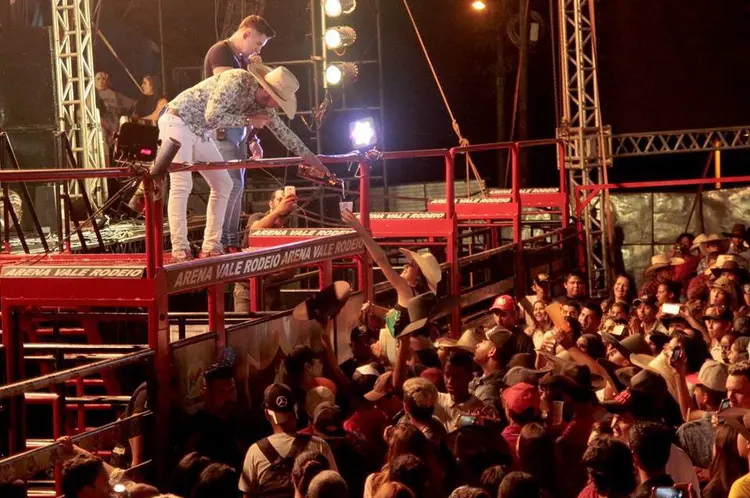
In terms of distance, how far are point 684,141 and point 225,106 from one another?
13158mm

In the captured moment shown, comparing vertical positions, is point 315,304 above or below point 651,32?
below

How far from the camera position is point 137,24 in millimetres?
19391

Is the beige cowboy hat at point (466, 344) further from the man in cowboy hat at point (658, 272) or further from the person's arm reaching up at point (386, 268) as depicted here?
the man in cowboy hat at point (658, 272)

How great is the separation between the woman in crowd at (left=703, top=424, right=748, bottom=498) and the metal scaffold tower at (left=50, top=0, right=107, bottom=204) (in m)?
11.9

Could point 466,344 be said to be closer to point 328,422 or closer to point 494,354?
point 494,354

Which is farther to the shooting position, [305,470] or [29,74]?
[29,74]

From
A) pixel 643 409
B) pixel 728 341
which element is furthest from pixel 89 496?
pixel 728 341

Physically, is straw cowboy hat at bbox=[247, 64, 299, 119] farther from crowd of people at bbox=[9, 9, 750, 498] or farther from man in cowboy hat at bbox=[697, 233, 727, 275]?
man in cowboy hat at bbox=[697, 233, 727, 275]

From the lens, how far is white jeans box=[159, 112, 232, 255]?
22.9ft

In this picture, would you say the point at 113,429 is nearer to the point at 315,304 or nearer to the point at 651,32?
the point at 315,304

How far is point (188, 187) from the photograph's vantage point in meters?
7.03

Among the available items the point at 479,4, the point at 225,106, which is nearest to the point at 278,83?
the point at 225,106

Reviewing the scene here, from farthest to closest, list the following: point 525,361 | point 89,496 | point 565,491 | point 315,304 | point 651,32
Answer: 1. point 651,32
2. point 315,304
3. point 525,361
4. point 565,491
5. point 89,496

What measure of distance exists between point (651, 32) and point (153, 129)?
43.6 ft
